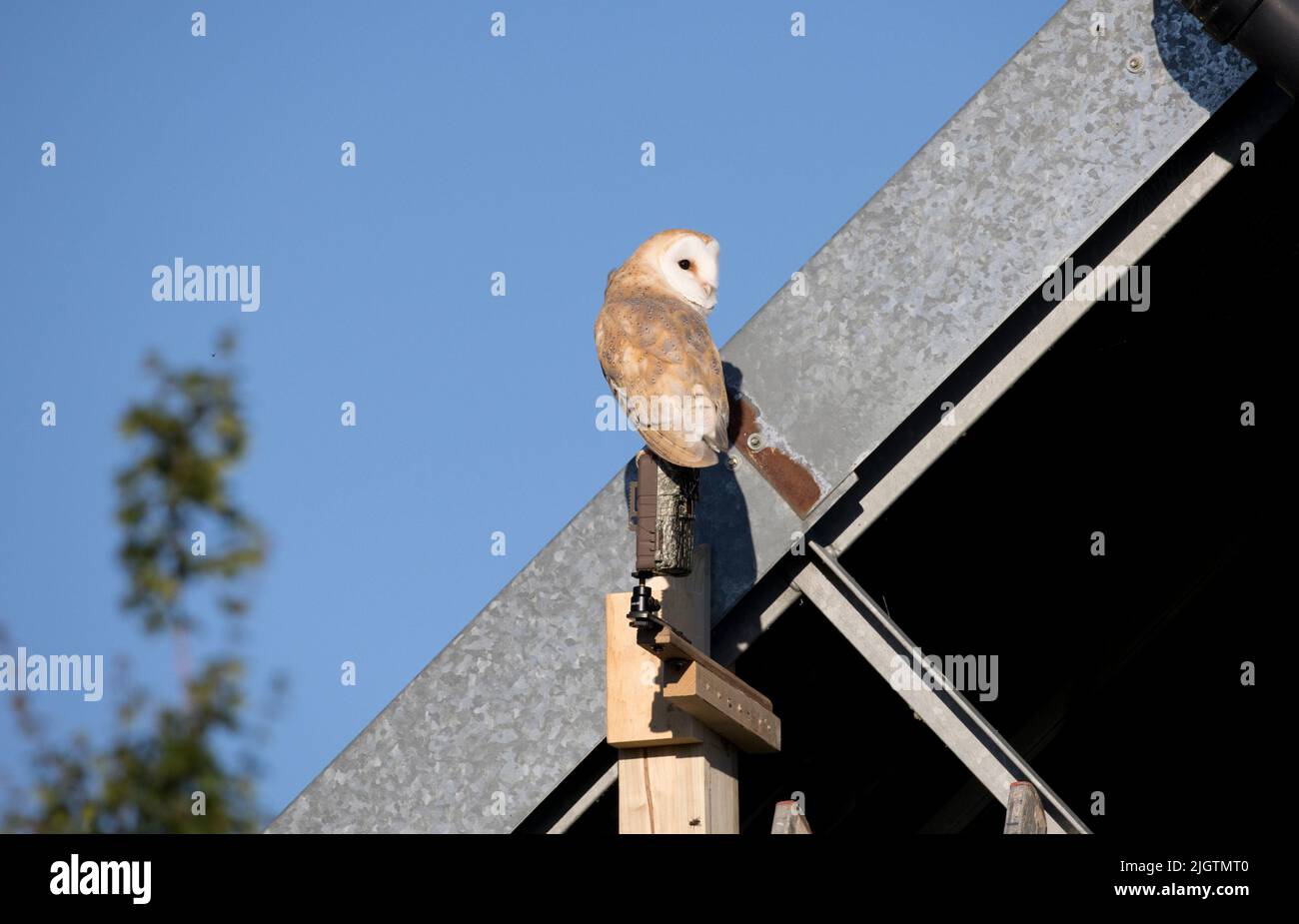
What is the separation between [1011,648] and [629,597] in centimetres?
380

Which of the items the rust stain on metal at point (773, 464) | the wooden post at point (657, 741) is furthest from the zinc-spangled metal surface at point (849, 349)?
the wooden post at point (657, 741)

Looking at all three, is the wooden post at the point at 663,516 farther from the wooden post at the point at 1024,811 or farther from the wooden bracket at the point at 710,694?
the wooden post at the point at 1024,811

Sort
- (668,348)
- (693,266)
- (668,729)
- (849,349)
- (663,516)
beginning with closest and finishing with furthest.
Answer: (663,516) < (668,348) < (668,729) < (693,266) < (849,349)

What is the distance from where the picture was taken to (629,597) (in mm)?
5836

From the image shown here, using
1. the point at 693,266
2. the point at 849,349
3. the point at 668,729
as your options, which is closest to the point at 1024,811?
the point at 668,729

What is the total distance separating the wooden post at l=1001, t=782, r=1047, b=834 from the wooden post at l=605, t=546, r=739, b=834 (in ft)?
3.26

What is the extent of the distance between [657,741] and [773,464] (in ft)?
3.52

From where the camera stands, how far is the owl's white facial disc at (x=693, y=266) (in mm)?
5918

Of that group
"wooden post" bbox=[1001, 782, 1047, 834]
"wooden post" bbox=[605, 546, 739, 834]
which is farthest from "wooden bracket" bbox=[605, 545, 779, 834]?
"wooden post" bbox=[1001, 782, 1047, 834]

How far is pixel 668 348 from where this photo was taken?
5512 millimetres

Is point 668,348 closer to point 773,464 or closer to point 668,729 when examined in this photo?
point 773,464

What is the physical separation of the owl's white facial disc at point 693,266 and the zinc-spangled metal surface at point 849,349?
322mm

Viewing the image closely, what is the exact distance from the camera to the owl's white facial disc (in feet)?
19.4

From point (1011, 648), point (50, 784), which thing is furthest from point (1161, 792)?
point (50, 784)
